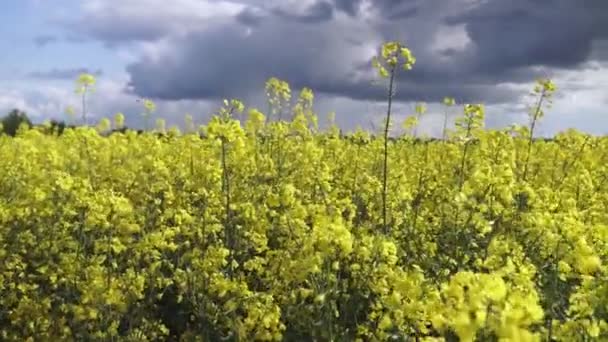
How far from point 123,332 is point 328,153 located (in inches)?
163

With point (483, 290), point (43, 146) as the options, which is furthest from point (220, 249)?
point (43, 146)

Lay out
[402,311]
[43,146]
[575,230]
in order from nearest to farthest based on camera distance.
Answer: [402,311] → [575,230] → [43,146]

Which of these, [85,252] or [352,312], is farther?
[85,252]

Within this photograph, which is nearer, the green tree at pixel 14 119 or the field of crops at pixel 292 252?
the field of crops at pixel 292 252

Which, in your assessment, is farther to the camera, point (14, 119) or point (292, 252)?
point (14, 119)

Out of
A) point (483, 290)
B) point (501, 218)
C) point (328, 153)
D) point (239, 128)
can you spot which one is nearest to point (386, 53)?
point (239, 128)

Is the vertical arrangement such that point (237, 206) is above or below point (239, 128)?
below

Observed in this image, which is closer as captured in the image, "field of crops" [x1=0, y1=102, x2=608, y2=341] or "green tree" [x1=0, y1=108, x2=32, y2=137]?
"field of crops" [x1=0, y1=102, x2=608, y2=341]

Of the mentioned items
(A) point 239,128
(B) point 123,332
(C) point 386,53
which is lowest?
(B) point 123,332

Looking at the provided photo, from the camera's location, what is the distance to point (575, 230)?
444cm

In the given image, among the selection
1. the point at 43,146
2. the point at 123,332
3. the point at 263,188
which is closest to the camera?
the point at 123,332

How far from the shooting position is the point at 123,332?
579 cm

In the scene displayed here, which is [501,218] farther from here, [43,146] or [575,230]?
[43,146]

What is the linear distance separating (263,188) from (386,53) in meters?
1.67
